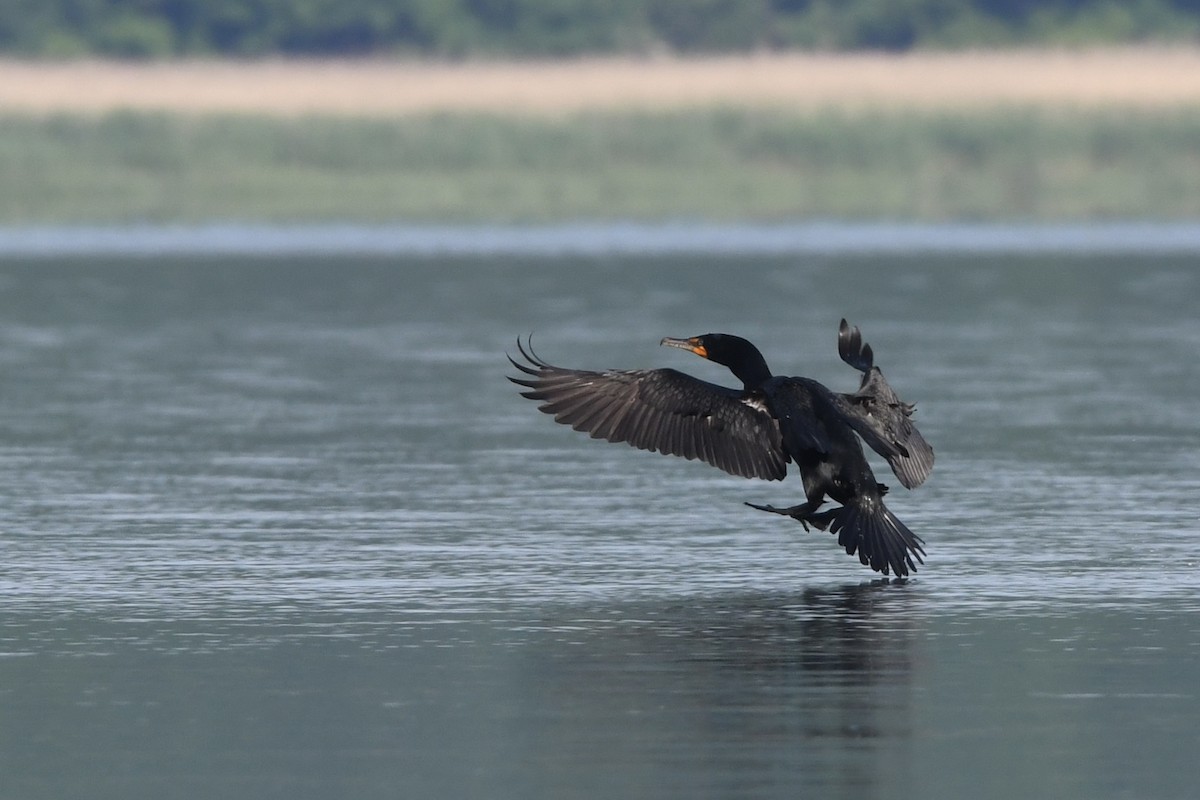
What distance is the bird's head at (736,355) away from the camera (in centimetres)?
1080

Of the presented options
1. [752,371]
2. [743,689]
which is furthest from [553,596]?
[743,689]

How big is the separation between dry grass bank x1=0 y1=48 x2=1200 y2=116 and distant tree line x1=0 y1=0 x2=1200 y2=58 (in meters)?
4.42

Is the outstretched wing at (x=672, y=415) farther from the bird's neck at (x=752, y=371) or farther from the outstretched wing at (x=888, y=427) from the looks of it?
the outstretched wing at (x=888, y=427)

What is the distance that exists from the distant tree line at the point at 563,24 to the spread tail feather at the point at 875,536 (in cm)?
5042

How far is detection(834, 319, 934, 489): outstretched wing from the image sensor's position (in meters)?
10.3

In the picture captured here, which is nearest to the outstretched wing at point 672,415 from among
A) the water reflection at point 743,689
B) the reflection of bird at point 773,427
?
the reflection of bird at point 773,427

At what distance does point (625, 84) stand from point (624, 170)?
6.93 m

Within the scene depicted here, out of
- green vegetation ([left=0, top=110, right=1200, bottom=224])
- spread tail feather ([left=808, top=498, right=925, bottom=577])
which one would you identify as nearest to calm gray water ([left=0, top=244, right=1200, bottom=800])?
spread tail feather ([left=808, top=498, right=925, bottom=577])

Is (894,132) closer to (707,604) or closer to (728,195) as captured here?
(728,195)

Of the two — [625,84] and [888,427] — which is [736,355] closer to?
[888,427]

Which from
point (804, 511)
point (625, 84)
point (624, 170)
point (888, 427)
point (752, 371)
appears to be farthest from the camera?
point (625, 84)

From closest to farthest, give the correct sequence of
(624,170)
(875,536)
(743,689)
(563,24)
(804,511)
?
(743,689), (875,536), (804,511), (624,170), (563,24)

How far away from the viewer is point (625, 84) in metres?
50.6

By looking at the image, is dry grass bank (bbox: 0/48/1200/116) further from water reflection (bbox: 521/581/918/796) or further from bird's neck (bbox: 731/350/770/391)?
water reflection (bbox: 521/581/918/796)
